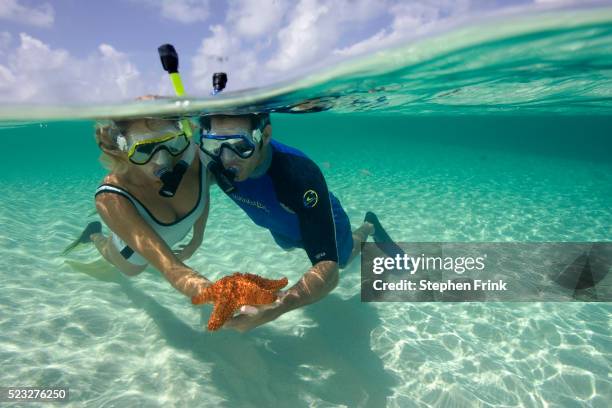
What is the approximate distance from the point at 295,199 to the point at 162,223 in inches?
69.5

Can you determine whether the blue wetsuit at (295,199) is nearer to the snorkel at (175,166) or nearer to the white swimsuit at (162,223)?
the white swimsuit at (162,223)

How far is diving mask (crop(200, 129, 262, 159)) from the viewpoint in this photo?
386 centimetres

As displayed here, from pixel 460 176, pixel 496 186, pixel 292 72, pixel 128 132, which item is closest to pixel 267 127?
pixel 128 132

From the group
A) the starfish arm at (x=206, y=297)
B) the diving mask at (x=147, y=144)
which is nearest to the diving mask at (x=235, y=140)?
the diving mask at (x=147, y=144)

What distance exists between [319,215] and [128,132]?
2367 millimetres

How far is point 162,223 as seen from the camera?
437 centimetres

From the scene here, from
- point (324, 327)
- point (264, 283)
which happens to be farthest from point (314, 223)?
point (324, 327)

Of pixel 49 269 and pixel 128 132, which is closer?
pixel 128 132

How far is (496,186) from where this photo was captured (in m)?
16.8

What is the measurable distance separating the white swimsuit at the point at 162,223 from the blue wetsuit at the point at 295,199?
0.51 meters

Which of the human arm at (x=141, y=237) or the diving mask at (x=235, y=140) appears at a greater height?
the diving mask at (x=235, y=140)

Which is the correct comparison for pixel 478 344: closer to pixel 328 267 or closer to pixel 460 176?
pixel 328 267

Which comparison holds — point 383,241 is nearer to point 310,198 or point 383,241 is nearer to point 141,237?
point 310,198

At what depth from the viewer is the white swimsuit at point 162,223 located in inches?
148
